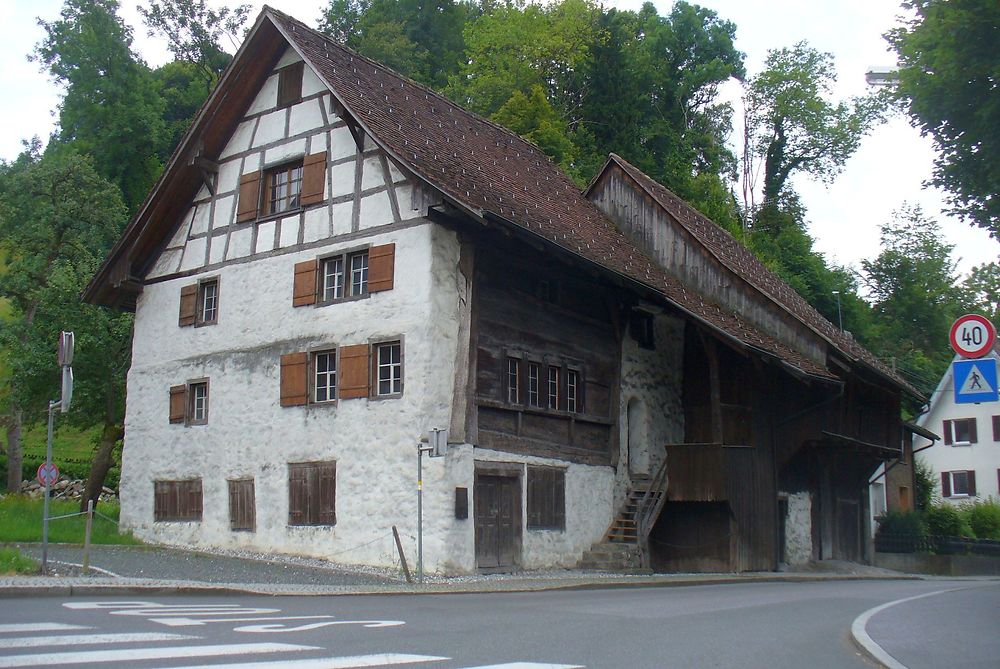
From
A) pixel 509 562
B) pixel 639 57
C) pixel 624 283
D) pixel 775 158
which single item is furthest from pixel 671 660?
pixel 775 158

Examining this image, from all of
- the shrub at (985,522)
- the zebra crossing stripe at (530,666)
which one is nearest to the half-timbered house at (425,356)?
the zebra crossing stripe at (530,666)

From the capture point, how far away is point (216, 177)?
2506cm

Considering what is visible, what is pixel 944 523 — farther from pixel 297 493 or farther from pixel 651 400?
pixel 297 493

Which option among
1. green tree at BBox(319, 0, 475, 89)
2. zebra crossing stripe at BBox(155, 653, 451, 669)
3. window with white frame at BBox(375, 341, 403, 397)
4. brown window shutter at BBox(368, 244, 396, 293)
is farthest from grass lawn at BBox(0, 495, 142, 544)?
green tree at BBox(319, 0, 475, 89)

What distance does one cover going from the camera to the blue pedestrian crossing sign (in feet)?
37.9

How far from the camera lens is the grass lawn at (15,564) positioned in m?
15.4

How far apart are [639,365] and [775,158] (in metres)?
36.7

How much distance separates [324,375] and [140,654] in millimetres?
14511

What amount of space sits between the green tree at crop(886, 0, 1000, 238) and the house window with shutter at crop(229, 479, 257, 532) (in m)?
14.8

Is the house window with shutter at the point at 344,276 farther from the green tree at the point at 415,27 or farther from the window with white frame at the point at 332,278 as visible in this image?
the green tree at the point at 415,27

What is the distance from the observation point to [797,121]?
192 ft

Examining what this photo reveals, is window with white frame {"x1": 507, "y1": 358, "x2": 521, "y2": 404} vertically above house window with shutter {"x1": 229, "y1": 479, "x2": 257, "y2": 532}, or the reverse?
window with white frame {"x1": 507, "y1": 358, "x2": 521, "y2": 404}

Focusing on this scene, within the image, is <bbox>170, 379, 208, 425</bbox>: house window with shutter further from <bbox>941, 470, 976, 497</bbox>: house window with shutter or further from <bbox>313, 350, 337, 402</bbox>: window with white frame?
Result: <bbox>941, 470, 976, 497</bbox>: house window with shutter

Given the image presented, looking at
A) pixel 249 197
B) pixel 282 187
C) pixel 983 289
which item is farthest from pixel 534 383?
pixel 983 289
